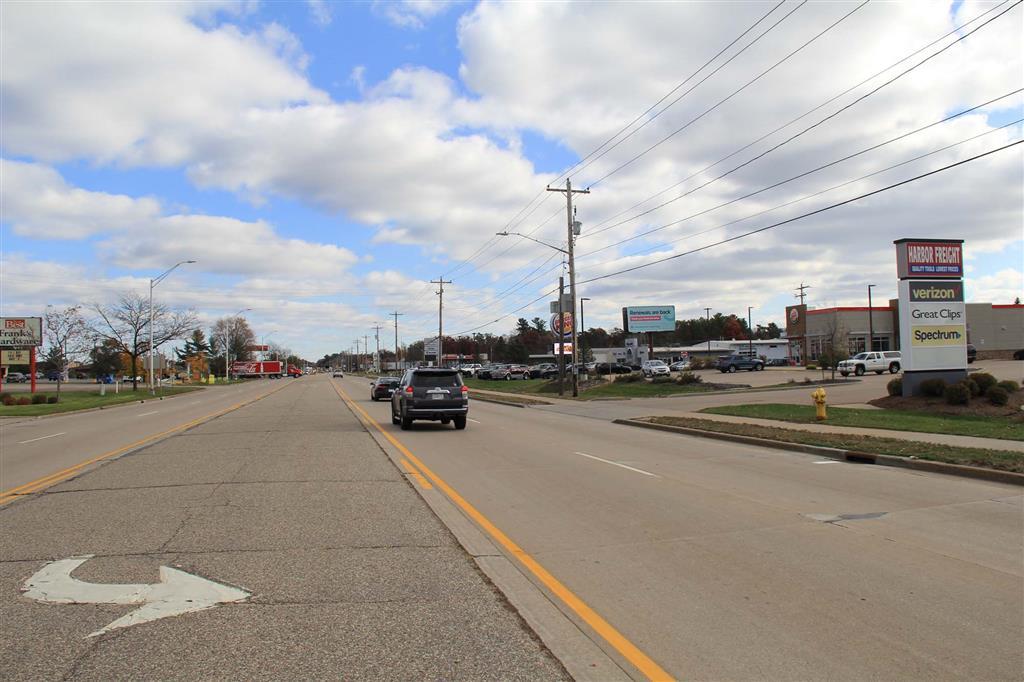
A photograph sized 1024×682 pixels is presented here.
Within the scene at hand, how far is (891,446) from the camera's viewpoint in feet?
47.4

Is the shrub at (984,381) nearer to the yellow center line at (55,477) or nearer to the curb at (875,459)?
the curb at (875,459)

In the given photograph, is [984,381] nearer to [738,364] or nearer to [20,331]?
[738,364]

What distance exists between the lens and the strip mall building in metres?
76.4

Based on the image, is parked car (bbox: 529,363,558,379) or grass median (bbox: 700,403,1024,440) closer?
grass median (bbox: 700,403,1024,440)

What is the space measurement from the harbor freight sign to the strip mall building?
69.2 metres

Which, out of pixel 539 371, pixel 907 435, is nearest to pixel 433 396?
pixel 907 435

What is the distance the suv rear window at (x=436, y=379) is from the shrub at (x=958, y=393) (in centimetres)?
1458

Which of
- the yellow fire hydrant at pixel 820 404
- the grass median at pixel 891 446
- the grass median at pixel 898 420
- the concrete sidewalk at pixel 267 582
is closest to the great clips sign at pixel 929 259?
the grass median at pixel 898 420

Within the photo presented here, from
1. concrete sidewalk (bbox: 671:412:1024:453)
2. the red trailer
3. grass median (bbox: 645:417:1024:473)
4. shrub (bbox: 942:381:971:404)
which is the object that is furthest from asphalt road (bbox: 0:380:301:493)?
the red trailer

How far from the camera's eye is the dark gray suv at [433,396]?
21156 mm

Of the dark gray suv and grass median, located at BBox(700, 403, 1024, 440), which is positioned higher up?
the dark gray suv

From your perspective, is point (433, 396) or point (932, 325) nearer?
point (433, 396)

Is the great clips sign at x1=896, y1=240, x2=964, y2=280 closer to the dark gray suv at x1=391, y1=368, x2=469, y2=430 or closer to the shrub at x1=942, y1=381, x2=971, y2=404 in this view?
the shrub at x1=942, y1=381, x2=971, y2=404

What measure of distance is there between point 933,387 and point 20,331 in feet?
194
